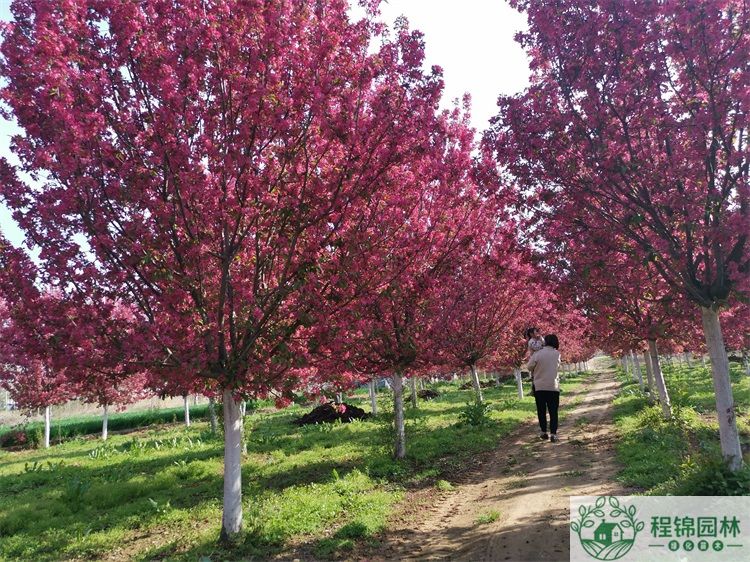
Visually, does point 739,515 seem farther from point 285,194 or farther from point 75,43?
point 75,43

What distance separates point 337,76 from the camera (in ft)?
19.2

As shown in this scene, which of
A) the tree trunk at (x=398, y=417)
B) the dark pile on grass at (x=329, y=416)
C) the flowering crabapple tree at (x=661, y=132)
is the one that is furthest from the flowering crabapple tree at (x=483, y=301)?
the dark pile on grass at (x=329, y=416)

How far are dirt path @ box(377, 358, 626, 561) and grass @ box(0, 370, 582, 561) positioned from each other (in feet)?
2.01

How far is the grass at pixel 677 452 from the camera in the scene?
18.6 feet

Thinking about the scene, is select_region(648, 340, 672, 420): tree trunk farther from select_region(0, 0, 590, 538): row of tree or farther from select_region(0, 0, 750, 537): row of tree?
select_region(0, 0, 590, 538): row of tree

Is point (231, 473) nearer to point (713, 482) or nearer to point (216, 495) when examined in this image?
point (216, 495)

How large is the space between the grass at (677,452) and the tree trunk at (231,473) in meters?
5.56

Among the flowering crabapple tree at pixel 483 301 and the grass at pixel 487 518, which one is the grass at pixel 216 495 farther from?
the flowering crabapple tree at pixel 483 301

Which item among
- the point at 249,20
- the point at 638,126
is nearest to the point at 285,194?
the point at 249,20

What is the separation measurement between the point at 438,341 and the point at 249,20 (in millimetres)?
7844

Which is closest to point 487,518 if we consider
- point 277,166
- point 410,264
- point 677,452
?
point 410,264

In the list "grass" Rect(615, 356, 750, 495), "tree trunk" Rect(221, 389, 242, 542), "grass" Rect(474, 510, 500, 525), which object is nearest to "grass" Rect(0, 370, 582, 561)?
"tree trunk" Rect(221, 389, 242, 542)

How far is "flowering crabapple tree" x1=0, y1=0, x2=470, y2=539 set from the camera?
18.3 feet

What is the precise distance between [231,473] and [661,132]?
7.27m
